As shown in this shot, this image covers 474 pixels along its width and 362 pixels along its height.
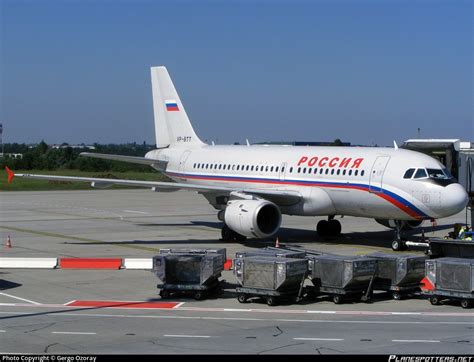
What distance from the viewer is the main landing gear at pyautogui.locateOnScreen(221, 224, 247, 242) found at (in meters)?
36.2

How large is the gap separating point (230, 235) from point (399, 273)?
Result: 14.8 metres

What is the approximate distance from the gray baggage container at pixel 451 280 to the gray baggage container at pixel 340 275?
152 cm

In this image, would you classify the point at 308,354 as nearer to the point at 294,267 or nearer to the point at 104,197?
the point at 294,267

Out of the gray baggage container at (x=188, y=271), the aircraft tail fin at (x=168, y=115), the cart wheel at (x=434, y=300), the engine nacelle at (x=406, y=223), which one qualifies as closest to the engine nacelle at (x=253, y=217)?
the engine nacelle at (x=406, y=223)

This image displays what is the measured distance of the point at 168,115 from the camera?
45.1 metres

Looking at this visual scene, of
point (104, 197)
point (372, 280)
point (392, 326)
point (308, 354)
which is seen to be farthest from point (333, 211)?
point (104, 197)

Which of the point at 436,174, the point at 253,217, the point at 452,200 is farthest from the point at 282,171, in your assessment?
the point at 452,200

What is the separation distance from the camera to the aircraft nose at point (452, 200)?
30.6 metres

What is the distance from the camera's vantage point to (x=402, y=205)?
32.0m

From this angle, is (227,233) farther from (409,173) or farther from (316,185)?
(409,173)

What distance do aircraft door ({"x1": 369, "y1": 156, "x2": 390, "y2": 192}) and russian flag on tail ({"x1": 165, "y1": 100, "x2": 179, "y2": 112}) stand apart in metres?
15.0

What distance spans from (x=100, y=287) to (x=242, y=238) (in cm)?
1310

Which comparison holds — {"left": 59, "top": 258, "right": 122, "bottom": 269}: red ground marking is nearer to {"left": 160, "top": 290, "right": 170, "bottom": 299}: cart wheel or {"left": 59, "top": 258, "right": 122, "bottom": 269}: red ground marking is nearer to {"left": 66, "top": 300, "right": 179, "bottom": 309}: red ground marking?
{"left": 160, "top": 290, "right": 170, "bottom": 299}: cart wheel

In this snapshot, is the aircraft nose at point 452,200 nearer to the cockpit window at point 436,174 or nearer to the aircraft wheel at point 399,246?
the cockpit window at point 436,174
